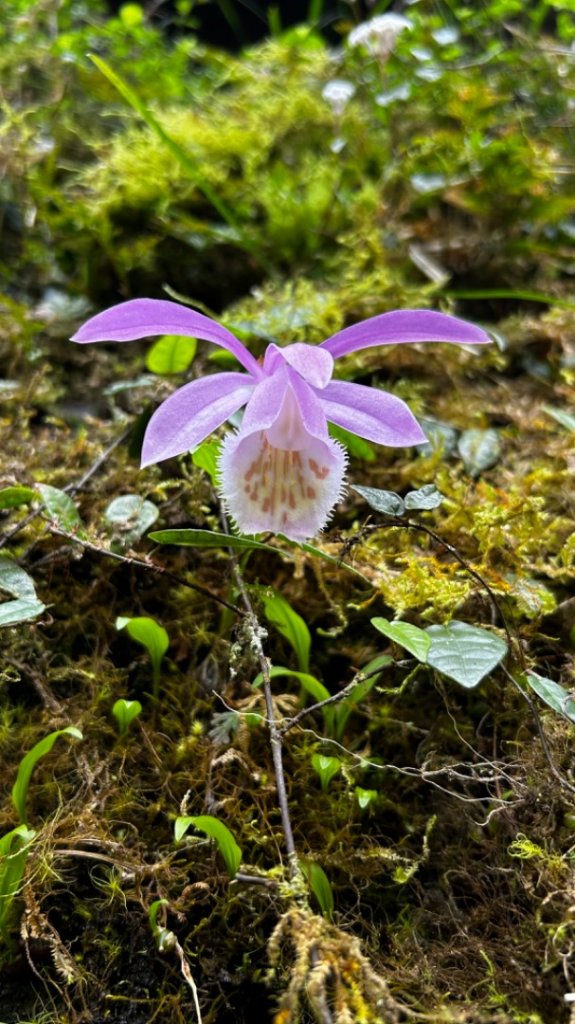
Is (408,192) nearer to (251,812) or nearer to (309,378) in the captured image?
(309,378)

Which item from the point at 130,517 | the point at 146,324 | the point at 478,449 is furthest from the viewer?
the point at 478,449

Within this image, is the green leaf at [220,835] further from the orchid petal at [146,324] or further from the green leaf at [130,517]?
the orchid petal at [146,324]

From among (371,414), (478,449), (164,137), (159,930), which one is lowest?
(159,930)

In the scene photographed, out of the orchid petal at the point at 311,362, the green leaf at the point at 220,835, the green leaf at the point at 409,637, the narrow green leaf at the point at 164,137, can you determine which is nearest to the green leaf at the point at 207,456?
the orchid petal at the point at 311,362

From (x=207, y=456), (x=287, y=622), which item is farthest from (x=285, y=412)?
(x=287, y=622)

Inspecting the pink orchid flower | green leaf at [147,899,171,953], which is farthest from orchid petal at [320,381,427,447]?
green leaf at [147,899,171,953]

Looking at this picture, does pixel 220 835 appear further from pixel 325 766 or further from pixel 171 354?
pixel 171 354

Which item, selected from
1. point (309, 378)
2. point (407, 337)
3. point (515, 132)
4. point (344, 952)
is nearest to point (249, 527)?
point (309, 378)

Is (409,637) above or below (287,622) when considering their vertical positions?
above
